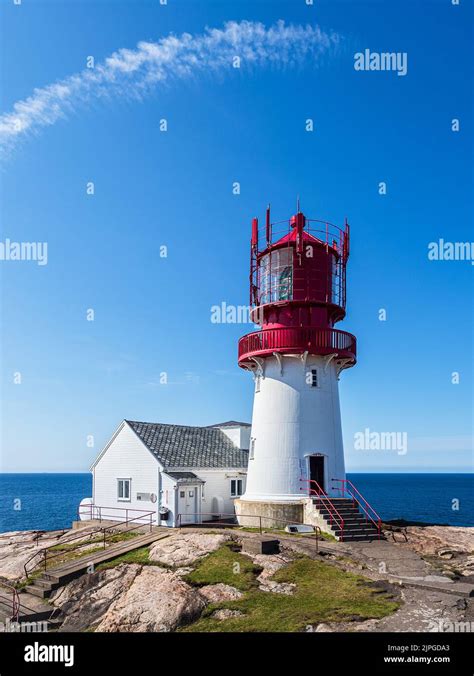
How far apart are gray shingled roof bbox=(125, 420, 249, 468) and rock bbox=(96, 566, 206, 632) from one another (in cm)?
1069

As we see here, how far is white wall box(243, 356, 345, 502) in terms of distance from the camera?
1008 inches

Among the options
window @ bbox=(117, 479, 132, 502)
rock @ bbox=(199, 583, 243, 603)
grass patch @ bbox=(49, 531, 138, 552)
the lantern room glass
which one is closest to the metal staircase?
rock @ bbox=(199, 583, 243, 603)

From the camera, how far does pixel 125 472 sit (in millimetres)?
29625

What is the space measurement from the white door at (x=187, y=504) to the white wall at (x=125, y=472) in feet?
4.10

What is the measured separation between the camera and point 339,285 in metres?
27.3

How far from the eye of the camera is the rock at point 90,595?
1686cm

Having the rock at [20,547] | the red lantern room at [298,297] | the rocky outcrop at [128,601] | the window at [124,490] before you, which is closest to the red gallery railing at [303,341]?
the red lantern room at [298,297]

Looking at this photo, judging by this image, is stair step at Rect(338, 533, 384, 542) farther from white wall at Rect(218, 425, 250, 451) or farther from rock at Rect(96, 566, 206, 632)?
white wall at Rect(218, 425, 250, 451)

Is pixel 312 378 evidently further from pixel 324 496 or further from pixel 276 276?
pixel 324 496

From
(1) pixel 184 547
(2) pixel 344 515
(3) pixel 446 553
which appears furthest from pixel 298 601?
(2) pixel 344 515

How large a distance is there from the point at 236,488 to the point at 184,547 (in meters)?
10.4
